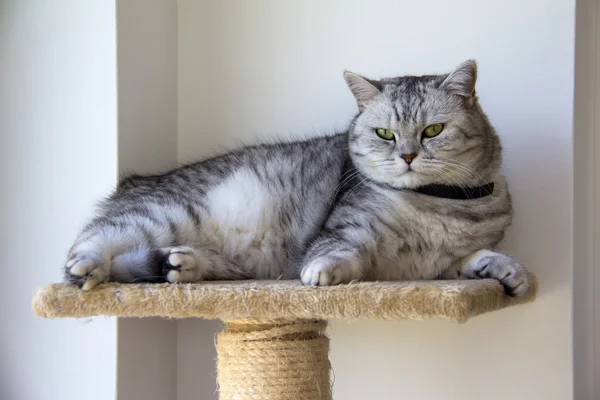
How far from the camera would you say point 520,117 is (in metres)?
1.73

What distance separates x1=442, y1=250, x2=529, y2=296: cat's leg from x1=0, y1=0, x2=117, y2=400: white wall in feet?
2.80

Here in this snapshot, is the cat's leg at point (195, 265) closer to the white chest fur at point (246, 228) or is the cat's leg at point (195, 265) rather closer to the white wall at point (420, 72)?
the white chest fur at point (246, 228)

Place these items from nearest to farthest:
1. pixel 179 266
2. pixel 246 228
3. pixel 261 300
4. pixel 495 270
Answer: pixel 261 300, pixel 179 266, pixel 495 270, pixel 246 228

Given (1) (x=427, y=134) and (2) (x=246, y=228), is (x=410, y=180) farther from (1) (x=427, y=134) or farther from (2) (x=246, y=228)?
(2) (x=246, y=228)

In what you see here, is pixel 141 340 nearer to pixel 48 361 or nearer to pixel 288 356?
pixel 48 361

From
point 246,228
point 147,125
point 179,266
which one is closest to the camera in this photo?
point 179,266

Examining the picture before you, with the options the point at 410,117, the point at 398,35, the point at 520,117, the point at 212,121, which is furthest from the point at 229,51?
the point at 520,117

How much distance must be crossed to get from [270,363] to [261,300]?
0.21m

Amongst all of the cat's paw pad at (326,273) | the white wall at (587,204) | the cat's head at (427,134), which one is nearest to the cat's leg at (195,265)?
the cat's paw pad at (326,273)

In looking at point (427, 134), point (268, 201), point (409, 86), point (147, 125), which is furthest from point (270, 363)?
point (147, 125)

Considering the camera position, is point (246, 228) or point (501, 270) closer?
point (501, 270)

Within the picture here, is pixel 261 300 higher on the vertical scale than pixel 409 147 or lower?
lower

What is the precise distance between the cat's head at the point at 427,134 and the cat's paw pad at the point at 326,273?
1.03ft

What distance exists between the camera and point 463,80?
1465mm
